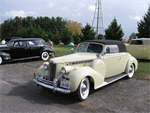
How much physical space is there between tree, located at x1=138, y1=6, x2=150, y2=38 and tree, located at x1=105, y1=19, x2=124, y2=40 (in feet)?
9.65

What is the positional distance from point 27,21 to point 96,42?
68409mm

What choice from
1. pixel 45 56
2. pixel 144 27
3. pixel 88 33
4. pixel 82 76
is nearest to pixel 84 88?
pixel 82 76

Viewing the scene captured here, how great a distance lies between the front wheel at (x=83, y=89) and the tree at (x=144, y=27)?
840 inches

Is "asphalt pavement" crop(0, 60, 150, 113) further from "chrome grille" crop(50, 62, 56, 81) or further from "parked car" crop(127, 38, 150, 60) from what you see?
"parked car" crop(127, 38, 150, 60)

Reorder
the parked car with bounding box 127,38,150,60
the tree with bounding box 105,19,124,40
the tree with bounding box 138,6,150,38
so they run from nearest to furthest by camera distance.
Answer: the parked car with bounding box 127,38,150,60, the tree with bounding box 138,6,150,38, the tree with bounding box 105,19,124,40

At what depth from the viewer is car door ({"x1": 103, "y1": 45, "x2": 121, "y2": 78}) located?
539 cm

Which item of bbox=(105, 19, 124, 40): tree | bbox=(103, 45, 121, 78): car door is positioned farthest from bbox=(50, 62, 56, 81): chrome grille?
bbox=(105, 19, 124, 40): tree

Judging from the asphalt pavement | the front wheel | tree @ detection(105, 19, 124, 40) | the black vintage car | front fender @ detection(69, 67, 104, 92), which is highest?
tree @ detection(105, 19, 124, 40)

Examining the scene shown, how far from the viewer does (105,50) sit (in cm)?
543

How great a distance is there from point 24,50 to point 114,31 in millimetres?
18485

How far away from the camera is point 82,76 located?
4.11m

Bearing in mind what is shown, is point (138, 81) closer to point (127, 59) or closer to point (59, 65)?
point (127, 59)

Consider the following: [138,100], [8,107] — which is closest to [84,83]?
[138,100]

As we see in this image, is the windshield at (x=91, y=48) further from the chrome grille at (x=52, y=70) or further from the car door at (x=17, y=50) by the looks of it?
the car door at (x=17, y=50)
